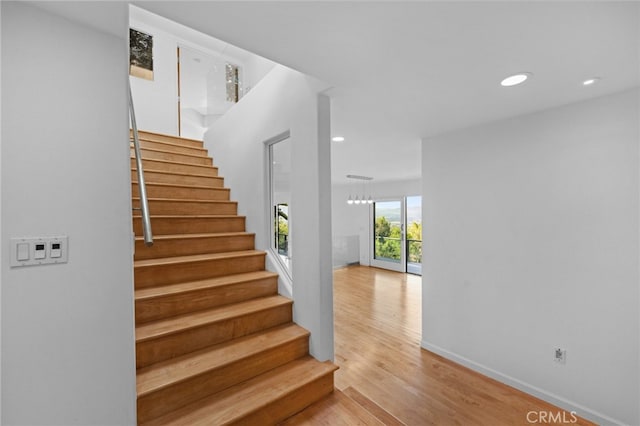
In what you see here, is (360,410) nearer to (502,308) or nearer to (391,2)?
(502,308)

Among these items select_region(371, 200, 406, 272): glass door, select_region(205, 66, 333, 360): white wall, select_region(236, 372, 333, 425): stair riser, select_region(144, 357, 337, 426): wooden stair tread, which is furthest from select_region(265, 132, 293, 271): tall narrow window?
select_region(371, 200, 406, 272): glass door

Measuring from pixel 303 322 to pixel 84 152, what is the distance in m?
1.79

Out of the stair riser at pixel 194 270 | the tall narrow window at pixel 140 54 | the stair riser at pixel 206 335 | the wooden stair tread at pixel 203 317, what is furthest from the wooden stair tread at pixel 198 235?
the tall narrow window at pixel 140 54

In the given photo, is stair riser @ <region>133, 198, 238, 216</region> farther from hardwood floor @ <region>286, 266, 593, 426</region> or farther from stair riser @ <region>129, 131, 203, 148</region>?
hardwood floor @ <region>286, 266, 593, 426</region>

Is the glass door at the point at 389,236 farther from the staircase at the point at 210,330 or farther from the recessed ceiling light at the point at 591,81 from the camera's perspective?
the recessed ceiling light at the point at 591,81

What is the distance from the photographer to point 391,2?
42.8 inches

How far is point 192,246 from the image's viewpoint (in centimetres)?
255

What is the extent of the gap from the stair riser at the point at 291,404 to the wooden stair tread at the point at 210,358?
0.32 meters

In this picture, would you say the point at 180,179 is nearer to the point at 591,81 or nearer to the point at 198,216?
the point at 198,216

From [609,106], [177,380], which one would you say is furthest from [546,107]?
[177,380]

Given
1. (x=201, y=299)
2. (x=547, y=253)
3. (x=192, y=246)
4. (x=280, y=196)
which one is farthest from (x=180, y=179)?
(x=547, y=253)

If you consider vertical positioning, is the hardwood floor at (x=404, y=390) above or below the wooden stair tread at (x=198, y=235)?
below
